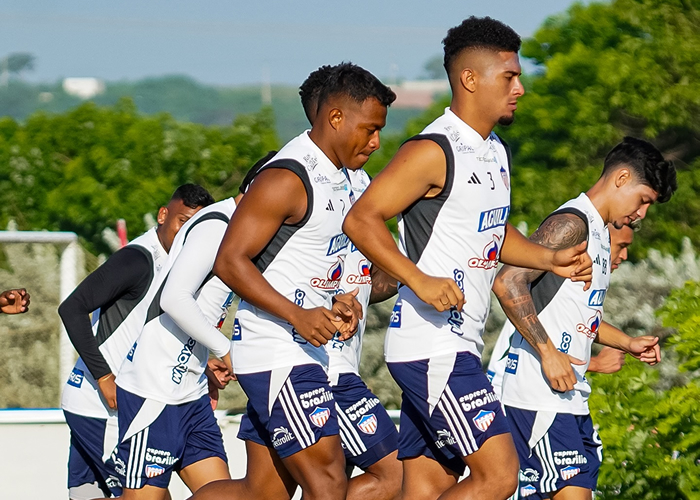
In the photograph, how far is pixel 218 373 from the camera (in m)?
6.23

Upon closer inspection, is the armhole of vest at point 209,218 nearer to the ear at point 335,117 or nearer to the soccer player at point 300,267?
the soccer player at point 300,267

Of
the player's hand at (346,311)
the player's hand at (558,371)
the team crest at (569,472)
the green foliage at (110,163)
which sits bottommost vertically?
the green foliage at (110,163)

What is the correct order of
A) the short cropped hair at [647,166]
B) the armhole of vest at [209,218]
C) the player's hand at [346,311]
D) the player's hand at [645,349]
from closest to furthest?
the player's hand at [346,311] < the armhole of vest at [209,218] < the short cropped hair at [647,166] < the player's hand at [645,349]

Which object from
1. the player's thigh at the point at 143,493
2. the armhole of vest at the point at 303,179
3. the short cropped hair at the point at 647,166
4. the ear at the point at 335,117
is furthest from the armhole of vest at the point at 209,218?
the short cropped hair at the point at 647,166

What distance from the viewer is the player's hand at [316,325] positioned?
15.5ft

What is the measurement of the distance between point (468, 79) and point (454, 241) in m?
0.69

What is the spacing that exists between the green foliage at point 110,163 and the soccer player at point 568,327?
19.7 metres

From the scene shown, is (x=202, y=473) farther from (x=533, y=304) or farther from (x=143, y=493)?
(x=533, y=304)

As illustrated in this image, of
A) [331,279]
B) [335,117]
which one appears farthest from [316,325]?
[335,117]

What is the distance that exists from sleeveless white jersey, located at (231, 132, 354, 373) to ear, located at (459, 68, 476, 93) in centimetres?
66

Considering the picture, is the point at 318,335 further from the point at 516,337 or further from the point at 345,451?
the point at 516,337

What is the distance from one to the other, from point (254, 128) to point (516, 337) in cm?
2255

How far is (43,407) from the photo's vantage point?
Result: 28.9ft

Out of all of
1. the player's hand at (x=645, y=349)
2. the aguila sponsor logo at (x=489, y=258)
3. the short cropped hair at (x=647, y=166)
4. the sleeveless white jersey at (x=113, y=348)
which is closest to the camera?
the aguila sponsor logo at (x=489, y=258)
